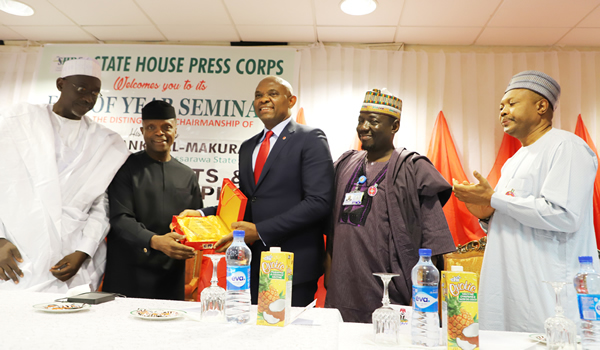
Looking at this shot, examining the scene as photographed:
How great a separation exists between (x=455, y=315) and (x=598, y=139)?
12.7 feet

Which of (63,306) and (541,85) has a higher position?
(541,85)

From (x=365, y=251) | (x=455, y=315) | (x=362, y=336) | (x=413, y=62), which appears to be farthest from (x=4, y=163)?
(x=413, y=62)

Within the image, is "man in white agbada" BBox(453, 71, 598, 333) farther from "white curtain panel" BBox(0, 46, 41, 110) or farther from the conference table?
"white curtain panel" BBox(0, 46, 41, 110)

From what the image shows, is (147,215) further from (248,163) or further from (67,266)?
(248,163)

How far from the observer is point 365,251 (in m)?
2.21

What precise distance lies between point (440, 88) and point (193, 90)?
2.51 meters

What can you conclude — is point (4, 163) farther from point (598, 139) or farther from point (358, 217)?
point (598, 139)

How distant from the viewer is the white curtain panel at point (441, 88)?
422 cm

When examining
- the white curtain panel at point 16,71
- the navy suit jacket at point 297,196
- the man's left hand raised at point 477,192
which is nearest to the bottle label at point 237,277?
the navy suit jacket at point 297,196

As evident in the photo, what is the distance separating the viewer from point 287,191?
230cm

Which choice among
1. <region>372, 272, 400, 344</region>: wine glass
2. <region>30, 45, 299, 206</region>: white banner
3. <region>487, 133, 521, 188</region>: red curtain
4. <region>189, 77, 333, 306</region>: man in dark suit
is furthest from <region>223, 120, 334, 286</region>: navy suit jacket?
<region>487, 133, 521, 188</region>: red curtain

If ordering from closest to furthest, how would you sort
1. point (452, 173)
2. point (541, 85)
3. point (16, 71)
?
point (541, 85), point (452, 173), point (16, 71)

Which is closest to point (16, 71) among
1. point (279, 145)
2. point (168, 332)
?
point (279, 145)

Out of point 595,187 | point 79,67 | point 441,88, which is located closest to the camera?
point 79,67
